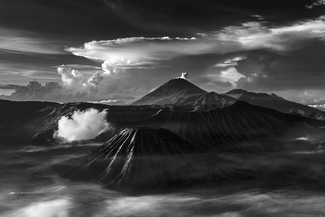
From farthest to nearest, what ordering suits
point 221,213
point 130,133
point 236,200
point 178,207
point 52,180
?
point 130,133, point 52,180, point 236,200, point 178,207, point 221,213

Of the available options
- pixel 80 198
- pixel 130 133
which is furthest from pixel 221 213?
pixel 130 133

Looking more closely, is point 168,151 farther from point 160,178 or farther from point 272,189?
point 272,189

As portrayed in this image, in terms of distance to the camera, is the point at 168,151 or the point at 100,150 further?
the point at 100,150

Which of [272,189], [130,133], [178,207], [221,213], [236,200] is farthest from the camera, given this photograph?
[130,133]

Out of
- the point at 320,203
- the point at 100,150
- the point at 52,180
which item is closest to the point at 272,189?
the point at 320,203

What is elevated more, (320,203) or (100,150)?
(100,150)

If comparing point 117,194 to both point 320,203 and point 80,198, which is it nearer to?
point 80,198
